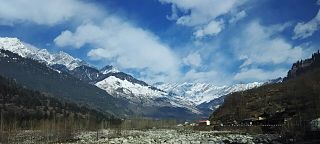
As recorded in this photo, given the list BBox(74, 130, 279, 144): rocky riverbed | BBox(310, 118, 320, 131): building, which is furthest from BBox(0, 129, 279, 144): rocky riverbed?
BBox(310, 118, 320, 131): building

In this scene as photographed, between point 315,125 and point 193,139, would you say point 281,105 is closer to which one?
point 193,139

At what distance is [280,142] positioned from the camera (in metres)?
80.8

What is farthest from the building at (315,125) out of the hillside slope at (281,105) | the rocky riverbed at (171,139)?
the hillside slope at (281,105)

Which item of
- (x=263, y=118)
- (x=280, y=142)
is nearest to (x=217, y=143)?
(x=280, y=142)

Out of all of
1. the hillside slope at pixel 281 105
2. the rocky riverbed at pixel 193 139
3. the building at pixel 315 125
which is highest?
the hillside slope at pixel 281 105

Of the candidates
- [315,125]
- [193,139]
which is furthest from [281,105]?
[315,125]

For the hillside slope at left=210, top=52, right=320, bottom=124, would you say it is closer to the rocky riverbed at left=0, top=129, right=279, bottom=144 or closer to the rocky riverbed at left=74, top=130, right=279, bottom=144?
the rocky riverbed at left=74, top=130, right=279, bottom=144

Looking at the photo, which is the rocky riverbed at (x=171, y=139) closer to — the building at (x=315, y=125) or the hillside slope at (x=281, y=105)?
the building at (x=315, y=125)

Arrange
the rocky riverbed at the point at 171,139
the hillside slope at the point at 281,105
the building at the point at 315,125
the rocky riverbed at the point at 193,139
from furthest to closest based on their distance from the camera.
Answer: the hillside slope at the point at 281,105 < the rocky riverbed at the point at 171,139 < the rocky riverbed at the point at 193,139 < the building at the point at 315,125

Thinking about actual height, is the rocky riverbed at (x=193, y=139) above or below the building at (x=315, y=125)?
below

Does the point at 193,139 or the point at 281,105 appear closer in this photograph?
the point at 193,139

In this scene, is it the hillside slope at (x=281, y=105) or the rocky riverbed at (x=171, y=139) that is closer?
the rocky riverbed at (x=171, y=139)

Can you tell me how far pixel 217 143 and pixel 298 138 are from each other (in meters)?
13.8

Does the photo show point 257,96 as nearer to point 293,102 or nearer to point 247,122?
point 247,122
